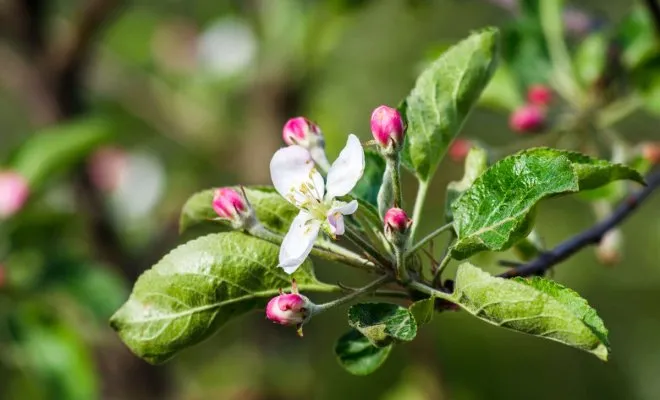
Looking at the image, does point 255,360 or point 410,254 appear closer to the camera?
point 410,254

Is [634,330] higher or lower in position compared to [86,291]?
lower

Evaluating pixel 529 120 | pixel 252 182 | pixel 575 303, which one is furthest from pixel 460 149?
pixel 252 182

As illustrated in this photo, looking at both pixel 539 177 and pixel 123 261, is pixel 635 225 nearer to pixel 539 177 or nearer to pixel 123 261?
pixel 123 261

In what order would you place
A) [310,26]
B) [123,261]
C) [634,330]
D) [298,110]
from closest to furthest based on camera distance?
[123,261], [310,26], [298,110], [634,330]

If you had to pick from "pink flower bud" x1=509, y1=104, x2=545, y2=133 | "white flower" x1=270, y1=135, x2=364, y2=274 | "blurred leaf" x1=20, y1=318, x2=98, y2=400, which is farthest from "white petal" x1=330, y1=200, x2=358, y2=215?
"blurred leaf" x1=20, y1=318, x2=98, y2=400

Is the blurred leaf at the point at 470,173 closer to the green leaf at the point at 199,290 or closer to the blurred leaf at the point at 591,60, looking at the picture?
the green leaf at the point at 199,290

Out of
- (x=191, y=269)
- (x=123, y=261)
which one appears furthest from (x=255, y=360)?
(x=191, y=269)

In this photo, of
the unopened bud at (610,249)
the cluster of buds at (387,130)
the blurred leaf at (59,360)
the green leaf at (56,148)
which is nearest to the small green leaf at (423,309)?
the cluster of buds at (387,130)

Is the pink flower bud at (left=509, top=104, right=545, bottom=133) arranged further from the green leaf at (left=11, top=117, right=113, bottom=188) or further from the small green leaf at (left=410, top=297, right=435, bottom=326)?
the green leaf at (left=11, top=117, right=113, bottom=188)
